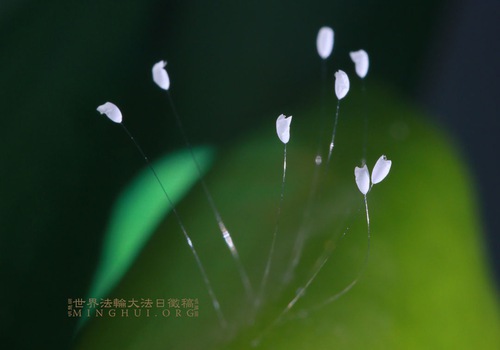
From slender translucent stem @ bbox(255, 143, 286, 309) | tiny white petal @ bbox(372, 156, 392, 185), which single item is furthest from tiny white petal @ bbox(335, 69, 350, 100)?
slender translucent stem @ bbox(255, 143, 286, 309)

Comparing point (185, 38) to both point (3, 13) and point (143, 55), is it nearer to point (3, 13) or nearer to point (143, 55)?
point (143, 55)

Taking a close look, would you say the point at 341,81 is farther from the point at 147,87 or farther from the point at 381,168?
the point at 147,87

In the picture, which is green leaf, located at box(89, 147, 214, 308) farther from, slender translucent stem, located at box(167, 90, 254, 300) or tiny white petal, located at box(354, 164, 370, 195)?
tiny white petal, located at box(354, 164, 370, 195)

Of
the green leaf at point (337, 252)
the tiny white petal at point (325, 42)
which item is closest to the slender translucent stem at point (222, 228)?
the green leaf at point (337, 252)

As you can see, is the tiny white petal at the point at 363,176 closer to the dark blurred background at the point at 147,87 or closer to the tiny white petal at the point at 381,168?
the tiny white petal at the point at 381,168

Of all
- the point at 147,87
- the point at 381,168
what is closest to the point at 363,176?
the point at 381,168
